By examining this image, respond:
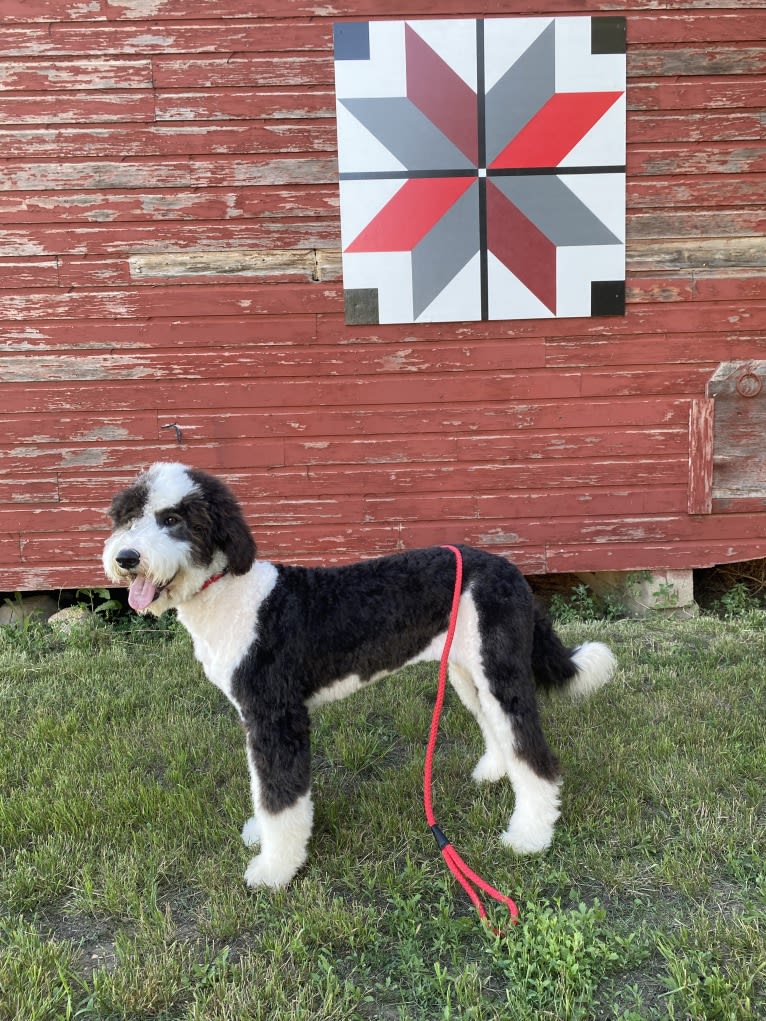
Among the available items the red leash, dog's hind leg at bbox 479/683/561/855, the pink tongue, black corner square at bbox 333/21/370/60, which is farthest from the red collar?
black corner square at bbox 333/21/370/60

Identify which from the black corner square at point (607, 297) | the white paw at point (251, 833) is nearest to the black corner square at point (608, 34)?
the black corner square at point (607, 297)

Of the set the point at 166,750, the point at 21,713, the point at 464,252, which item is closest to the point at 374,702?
the point at 166,750

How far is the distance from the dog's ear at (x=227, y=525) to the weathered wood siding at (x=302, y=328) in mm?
2560

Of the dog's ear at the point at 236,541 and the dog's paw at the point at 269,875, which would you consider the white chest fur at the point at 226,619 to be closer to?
the dog's ear at the point at 236,541

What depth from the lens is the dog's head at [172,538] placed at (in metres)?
2.23

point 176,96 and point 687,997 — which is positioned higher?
point 176,96

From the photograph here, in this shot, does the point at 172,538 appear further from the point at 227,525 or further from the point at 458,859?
the point at 458,859

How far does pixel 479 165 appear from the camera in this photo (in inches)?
181

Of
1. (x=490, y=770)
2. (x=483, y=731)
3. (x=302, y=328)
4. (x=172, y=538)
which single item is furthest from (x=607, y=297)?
(x=172, y=538)

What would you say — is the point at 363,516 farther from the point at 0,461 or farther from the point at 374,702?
the point at 0,461

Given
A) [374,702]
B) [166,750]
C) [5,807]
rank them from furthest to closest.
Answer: [374,702] → [166,750] → [5,807]

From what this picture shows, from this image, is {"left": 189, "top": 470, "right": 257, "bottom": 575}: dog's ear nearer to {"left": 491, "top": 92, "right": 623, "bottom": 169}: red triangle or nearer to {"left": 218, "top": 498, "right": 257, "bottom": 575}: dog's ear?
{"left": 218, "top": 498, "right": 257, "bottom": 575}: dog's ear

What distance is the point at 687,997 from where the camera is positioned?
1.94 m

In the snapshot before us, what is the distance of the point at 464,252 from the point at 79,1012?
4372 mm
